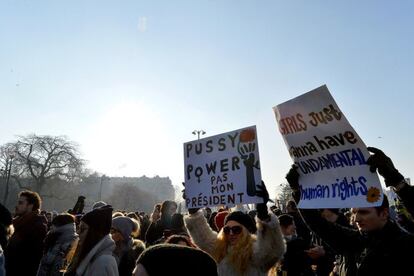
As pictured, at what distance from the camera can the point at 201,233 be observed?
459 cm

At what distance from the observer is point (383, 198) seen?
3258 mm

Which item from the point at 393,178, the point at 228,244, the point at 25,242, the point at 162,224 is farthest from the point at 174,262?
the point at 162,224

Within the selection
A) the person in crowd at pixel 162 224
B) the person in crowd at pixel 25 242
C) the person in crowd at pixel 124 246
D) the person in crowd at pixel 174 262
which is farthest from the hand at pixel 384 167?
the person in crowd at pixel 162 224

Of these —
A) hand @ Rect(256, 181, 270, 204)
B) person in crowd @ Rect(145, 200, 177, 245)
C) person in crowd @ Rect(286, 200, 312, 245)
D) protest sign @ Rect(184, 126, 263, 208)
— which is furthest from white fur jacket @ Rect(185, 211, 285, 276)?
person in crowd @ Rect(286, 200, 312, 245)

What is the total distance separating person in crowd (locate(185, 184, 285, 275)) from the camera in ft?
13.2

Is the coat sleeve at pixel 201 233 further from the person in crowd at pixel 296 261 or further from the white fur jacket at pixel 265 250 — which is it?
the person in crowd at pixel 296 261

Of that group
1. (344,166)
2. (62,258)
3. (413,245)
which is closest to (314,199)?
(344,166)

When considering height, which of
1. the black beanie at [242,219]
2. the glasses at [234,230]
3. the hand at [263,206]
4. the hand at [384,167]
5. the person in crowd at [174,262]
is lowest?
the person in crowd at [174,262]

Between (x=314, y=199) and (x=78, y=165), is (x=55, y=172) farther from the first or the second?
(x=314, y=199)

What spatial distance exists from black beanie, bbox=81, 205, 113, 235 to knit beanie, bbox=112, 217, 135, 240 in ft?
2.49

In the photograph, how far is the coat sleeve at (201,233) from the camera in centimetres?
452

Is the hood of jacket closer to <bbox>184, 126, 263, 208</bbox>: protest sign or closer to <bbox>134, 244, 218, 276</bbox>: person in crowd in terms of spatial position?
<bbox>184, 126, 263, 208</bbox>: protest sign

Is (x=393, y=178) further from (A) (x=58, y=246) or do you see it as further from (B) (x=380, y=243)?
(A) (x=58, y=246)

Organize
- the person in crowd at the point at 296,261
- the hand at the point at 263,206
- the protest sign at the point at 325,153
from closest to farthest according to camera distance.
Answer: the protest sign at the point at 325,153 < the hand at the point at 263,206 < the person in crowd at the point at 296,261
